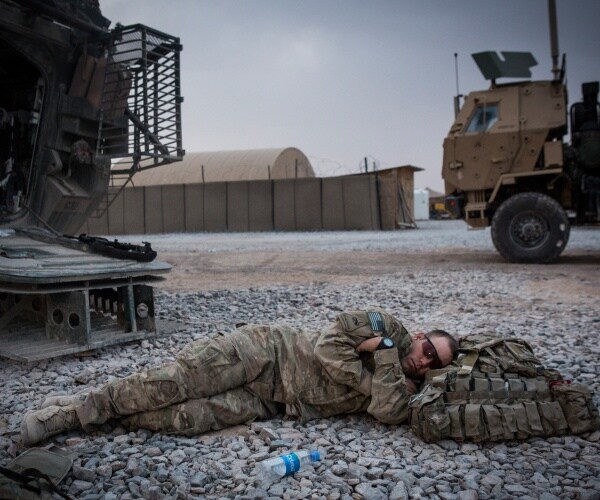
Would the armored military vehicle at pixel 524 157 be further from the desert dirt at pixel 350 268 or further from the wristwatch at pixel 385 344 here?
the wristwatch at pixel 385 344

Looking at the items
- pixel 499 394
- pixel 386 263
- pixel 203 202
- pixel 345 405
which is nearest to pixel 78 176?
pixel 345 405

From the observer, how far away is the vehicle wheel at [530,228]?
964 centimetres

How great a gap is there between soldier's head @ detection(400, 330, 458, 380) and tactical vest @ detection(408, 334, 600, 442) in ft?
0.47

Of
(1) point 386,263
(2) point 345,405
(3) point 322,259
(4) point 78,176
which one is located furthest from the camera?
(3) point 322,259

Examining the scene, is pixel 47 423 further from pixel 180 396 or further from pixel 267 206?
pixel 267 206

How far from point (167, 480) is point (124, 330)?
97.8 inches

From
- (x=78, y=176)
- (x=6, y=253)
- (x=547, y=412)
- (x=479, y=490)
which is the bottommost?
(x=479, y=490)

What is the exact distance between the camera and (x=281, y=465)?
2496 mm

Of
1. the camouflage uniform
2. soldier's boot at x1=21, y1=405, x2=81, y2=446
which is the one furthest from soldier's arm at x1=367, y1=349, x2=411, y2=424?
soldier's boot at x1=21, y1=405, x2=81, y2=446

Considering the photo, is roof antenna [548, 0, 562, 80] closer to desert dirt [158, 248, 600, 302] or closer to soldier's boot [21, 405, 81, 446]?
desert dirt [158, 248, 600, 302]

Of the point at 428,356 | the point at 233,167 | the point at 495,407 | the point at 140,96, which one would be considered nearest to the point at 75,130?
the point at 140,96

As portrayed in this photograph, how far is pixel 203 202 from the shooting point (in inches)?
1016

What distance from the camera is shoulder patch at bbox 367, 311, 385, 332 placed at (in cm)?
A: 309

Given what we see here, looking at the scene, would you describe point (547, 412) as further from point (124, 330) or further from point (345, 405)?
point (124, 330)
